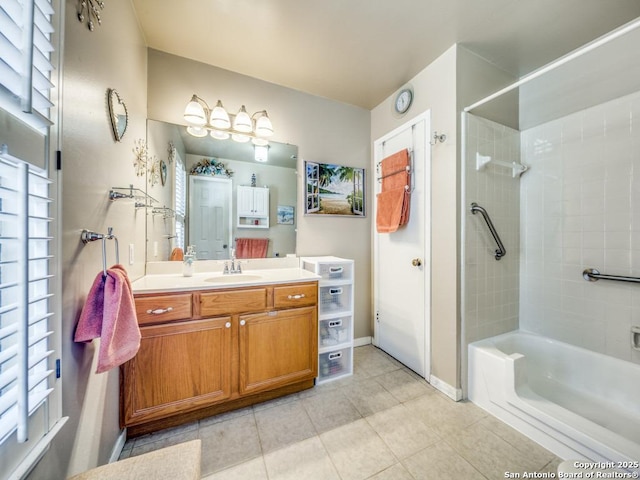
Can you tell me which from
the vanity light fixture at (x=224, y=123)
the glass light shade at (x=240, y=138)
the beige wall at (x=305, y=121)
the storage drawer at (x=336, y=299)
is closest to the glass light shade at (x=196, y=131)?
the vanity light fixture at (x=224, y=123)

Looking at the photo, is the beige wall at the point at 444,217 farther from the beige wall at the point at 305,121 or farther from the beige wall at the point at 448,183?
the beige wall at the point at 305,121

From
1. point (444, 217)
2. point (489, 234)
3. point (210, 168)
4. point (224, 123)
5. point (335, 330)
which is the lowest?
point (335, 330)

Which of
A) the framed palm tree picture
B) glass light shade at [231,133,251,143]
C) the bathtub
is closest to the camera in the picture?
the bathtub

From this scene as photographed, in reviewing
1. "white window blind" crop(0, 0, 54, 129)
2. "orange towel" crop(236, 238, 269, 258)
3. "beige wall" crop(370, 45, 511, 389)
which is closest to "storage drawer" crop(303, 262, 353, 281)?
"orange towel" crop(236, 238, 269, 258)

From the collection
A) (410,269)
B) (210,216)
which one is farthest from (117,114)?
(410,269)

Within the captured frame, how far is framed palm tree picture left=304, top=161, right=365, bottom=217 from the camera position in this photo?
2322mm

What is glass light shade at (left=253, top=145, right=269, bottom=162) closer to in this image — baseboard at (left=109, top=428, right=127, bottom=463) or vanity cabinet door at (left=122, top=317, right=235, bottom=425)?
vanity cabinet door at (left=122, top=317, right=235, bottom=425)

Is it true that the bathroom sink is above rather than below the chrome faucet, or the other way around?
below

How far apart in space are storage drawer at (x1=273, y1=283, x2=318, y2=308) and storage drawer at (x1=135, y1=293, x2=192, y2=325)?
1.78 feet

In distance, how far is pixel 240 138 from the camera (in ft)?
6.70

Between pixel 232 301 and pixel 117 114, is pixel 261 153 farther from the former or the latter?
pixel 232 301

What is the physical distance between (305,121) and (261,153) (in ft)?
1.90

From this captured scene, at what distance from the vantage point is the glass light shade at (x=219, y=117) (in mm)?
1886

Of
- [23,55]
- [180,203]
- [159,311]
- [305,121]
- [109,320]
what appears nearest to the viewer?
[23,55]
